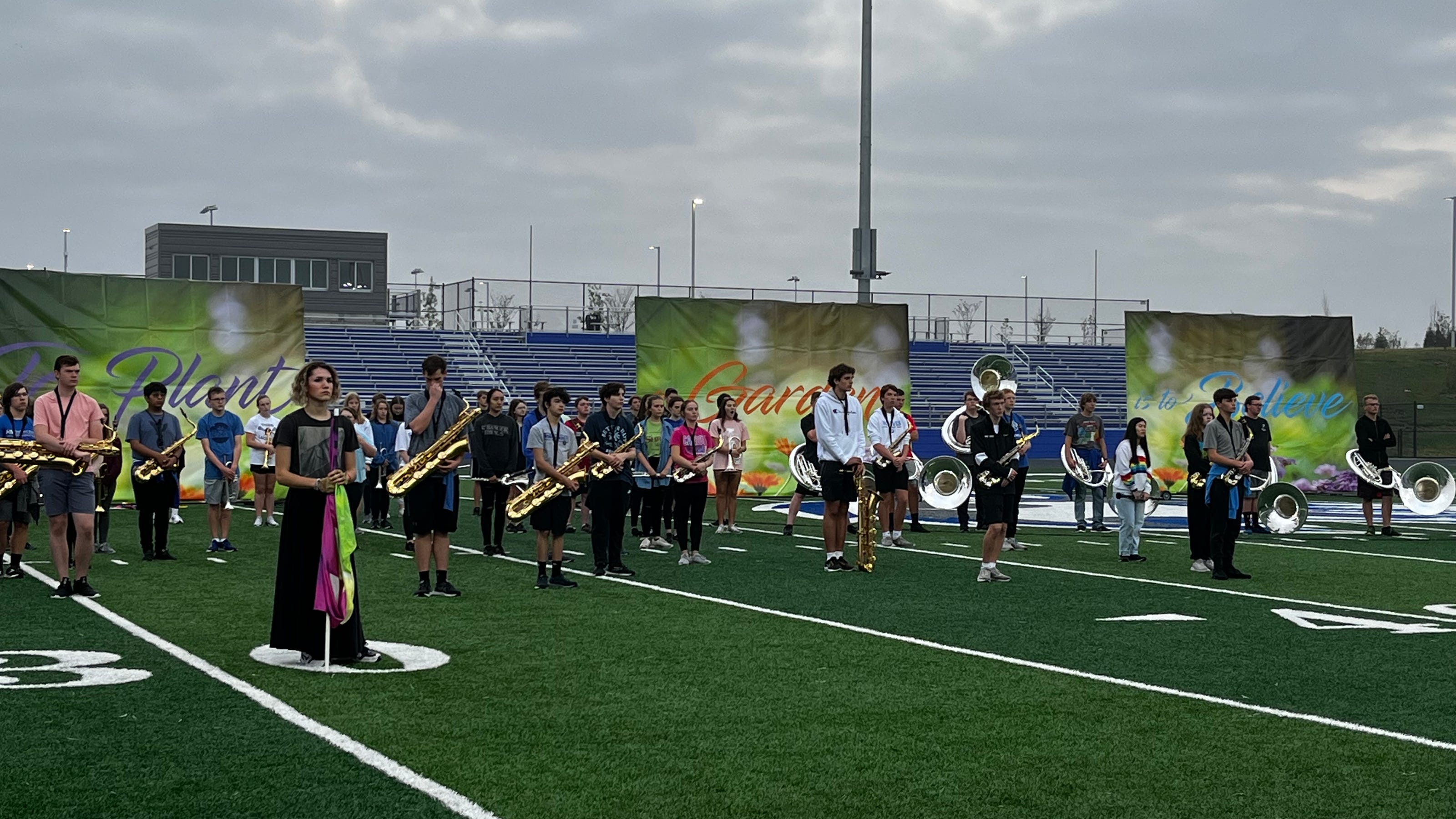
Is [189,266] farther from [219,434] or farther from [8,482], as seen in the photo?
[8,482]

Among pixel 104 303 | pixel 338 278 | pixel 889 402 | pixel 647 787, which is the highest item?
pixel 338 278

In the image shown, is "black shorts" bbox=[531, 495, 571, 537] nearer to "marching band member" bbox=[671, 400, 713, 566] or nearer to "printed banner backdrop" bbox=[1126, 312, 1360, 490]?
"marching band member" bbox=[671, 400, 713, 566]

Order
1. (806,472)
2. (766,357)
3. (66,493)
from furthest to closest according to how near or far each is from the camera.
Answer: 1. (766,357)
2. (806,472)
3. (66,493)

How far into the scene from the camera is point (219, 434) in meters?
16.8

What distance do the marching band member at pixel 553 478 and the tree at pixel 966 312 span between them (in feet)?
126

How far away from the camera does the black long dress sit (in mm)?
8508

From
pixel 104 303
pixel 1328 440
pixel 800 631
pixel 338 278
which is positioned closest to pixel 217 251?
pixel 338 278

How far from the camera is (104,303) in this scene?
2377 cm

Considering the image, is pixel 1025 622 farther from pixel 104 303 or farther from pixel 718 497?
pixel 104 303

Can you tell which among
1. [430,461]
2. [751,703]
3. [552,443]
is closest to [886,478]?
[552,443]

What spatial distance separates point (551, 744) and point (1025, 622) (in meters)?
4.99

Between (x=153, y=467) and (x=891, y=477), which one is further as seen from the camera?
(x=891, y=477)

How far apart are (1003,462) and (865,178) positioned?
12893 millimetres

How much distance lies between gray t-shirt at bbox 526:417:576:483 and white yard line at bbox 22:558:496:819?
11.6 ft
